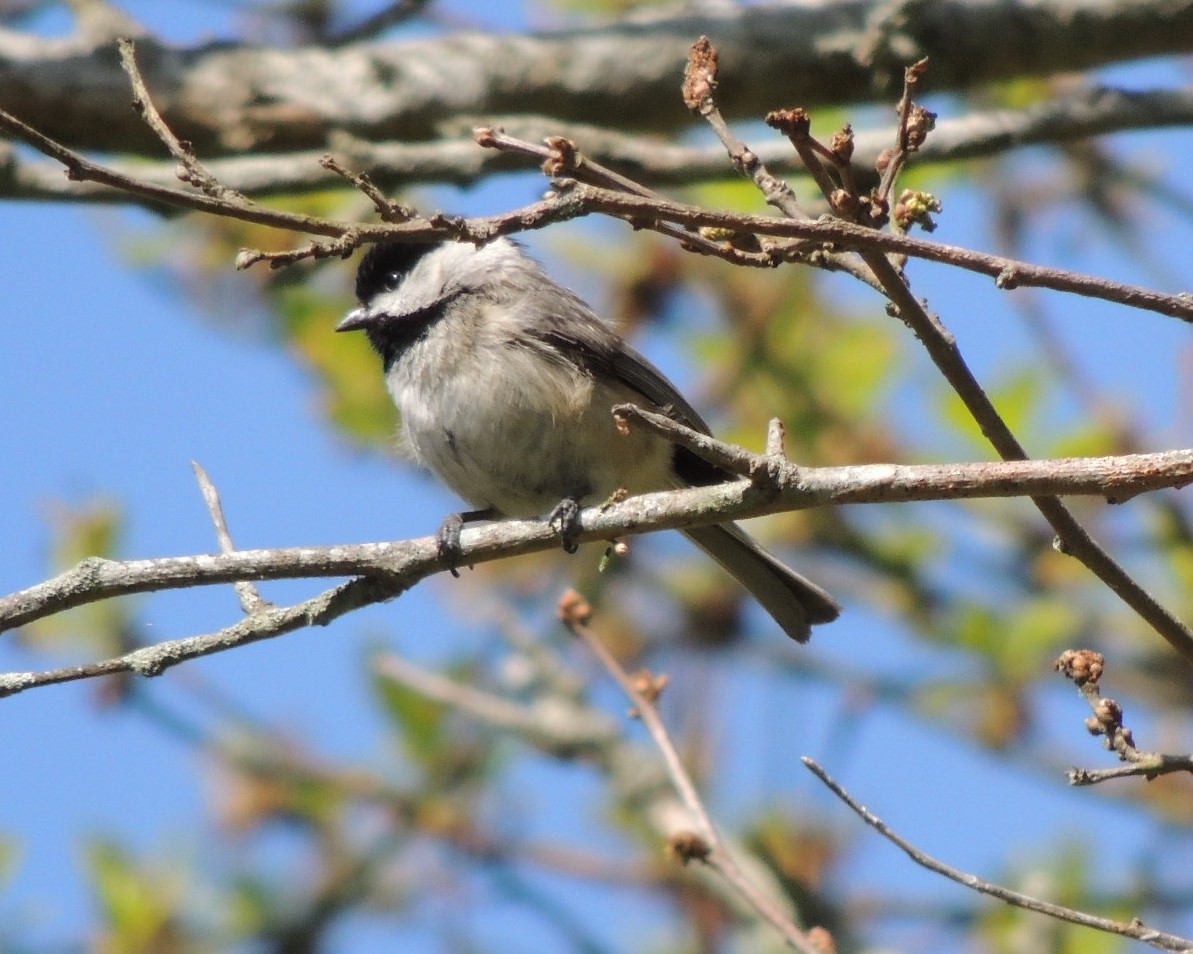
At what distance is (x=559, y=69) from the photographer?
4340 millimetres

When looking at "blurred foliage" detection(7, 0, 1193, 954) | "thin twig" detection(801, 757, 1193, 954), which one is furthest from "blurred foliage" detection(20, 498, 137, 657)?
"thin twig" detection(801, 757, 1193, 954)

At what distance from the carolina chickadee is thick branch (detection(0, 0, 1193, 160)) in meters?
0.53

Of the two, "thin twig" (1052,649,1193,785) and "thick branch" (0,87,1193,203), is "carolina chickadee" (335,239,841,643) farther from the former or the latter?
"thin twig" (1052,649,1193,785)

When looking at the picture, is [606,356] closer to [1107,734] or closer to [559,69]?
[559,69]

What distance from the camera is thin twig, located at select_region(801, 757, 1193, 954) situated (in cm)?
204

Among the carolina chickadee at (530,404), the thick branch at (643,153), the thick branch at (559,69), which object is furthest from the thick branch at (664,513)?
the thick branch at (559,69)

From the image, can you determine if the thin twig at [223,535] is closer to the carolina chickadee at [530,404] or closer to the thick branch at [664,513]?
the thick branch at [664,513]

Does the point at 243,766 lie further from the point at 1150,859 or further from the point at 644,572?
the point at 1150,859

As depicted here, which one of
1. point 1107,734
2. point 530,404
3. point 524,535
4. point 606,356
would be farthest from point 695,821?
point 606,356

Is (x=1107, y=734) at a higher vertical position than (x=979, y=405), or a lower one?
lower

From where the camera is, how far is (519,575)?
6.24m

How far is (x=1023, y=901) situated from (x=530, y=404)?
227cm

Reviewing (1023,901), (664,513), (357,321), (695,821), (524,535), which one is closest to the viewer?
(1023,901)

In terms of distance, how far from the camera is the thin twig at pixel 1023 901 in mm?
2035
